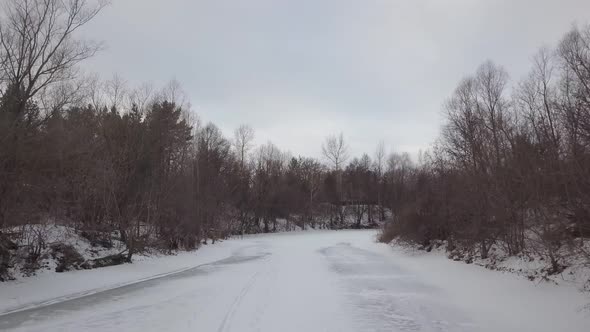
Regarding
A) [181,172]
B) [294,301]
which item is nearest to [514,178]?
[294,301]

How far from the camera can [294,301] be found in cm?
1241

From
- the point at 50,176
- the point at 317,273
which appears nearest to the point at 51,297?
the point at 50,176

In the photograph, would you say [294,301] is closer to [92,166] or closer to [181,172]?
[92,166]

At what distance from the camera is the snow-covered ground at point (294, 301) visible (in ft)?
31.7

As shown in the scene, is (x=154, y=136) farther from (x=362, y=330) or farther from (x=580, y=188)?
(x=580, y=188)

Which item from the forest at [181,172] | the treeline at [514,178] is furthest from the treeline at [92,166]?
the treeline at [514,178]

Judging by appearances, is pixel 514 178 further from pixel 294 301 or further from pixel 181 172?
pixel 181 172

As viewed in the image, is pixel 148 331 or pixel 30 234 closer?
pixel 148 331

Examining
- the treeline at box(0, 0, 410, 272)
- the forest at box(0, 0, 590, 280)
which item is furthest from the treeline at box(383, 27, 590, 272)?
the treeline at box(0, 0, 410, 272)

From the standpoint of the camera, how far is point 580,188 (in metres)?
9.03

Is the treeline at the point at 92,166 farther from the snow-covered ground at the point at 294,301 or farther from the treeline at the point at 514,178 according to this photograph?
the treeline at the point at 514,178

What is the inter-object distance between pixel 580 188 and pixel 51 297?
14529 mm

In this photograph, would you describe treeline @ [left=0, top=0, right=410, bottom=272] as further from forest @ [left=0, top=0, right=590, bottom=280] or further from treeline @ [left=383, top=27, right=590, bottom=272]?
A: treeline @ [left=383, top=27, right=590, bottom=272]

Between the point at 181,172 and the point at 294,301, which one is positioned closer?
the point at 294,301
